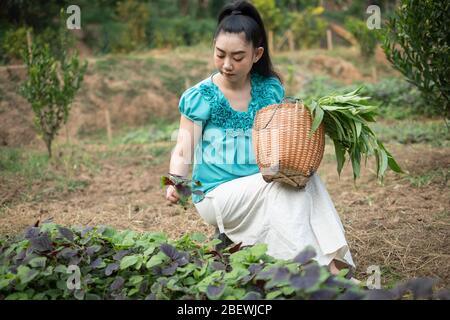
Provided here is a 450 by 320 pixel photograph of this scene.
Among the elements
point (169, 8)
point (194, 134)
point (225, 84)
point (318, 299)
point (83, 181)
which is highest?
point (169, 8)

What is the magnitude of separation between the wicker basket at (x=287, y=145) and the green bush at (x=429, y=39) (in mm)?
2633

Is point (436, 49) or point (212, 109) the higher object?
point (436, 49)

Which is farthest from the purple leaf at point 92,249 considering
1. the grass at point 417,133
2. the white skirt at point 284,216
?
the grass at point 417,133

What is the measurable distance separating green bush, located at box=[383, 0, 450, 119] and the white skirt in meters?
2.64

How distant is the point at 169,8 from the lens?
1566cm

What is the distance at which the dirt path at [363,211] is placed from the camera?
3580 millimetres

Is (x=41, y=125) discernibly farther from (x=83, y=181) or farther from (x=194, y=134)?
(x=194, y=134)

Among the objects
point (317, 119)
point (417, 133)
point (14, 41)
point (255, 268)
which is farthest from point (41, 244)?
point (14, 41)

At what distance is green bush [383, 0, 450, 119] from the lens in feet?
16.0

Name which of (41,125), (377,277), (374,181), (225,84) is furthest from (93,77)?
(377,277)

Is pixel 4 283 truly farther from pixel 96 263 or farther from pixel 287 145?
pixel 287 145

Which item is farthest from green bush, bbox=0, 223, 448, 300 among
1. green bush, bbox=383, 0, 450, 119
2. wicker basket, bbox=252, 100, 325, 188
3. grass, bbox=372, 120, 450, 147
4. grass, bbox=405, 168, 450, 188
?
grass, bbox=372, 120, 450, 147

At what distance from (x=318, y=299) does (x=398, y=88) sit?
7992 millimetres
